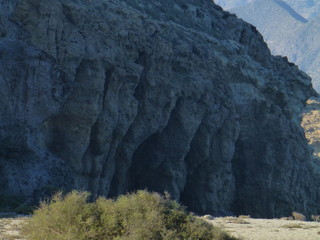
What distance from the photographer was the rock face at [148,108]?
2786 cm

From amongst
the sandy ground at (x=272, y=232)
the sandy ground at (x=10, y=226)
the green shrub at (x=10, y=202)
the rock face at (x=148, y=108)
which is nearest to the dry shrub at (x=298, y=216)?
the rock face at (x=148, y=108)

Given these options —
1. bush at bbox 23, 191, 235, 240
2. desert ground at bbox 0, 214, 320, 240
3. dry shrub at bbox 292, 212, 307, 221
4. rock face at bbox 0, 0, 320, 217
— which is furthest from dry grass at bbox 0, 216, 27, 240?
dry shrub at bbox 292, 212, 307, 221

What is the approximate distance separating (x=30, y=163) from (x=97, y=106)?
294 inches

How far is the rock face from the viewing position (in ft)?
91.4

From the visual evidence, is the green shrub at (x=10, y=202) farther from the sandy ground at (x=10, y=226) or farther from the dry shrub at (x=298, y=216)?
the dry shrub at (x=298, y=216)

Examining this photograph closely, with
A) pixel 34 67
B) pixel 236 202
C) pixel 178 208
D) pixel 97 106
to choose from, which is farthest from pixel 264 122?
pixel 178 208

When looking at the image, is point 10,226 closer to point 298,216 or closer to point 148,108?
point 148,108

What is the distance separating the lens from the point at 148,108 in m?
38.8

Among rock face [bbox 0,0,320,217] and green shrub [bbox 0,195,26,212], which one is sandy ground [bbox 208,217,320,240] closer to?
green shrub [bbox 0,195,26,212]

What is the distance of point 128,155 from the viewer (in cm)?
3862

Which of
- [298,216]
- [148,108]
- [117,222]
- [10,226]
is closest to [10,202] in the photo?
[10,226]

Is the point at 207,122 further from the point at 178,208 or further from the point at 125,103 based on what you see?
the point at 178,208

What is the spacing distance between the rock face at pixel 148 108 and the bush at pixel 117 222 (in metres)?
10.1

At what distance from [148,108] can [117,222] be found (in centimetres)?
2359
